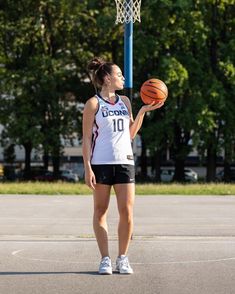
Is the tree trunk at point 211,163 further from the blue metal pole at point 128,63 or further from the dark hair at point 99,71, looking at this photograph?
the dark hair at point 99,71

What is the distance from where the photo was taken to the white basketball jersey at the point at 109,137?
717 cm

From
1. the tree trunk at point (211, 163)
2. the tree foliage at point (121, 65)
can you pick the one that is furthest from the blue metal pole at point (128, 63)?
the tree trunk at point (211, 163)

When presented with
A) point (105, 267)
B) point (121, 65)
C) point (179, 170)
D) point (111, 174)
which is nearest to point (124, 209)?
point (111, 174)

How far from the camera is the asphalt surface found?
6707 mm

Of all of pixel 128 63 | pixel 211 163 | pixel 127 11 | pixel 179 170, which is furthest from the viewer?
pixel 179 170

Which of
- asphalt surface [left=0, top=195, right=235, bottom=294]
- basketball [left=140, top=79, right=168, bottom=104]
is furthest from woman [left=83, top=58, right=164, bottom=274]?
basketball [left=140, top=79, right=168, bottom=104]

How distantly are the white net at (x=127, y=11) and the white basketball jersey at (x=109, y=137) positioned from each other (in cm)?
450

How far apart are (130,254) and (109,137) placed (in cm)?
225

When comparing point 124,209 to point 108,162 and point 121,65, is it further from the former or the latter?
point 121,65

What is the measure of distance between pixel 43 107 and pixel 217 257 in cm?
3837

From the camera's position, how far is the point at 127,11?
1172 centimetres

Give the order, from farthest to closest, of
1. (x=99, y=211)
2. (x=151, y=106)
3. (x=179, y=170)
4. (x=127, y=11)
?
(x=179, y=170)
(x=127, y=11)
(x=151, y=106)
(x=99, y=211)

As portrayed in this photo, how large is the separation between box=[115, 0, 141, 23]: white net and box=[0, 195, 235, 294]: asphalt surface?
3786 mm

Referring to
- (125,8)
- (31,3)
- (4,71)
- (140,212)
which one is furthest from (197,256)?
(31,3)
